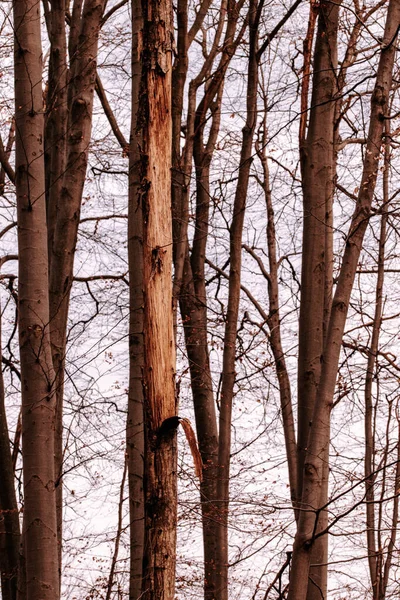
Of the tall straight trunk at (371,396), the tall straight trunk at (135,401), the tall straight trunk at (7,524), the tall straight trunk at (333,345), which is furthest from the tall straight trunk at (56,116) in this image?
the tall straight trunk at (371,396)

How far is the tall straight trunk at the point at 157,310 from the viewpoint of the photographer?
14.3 ft

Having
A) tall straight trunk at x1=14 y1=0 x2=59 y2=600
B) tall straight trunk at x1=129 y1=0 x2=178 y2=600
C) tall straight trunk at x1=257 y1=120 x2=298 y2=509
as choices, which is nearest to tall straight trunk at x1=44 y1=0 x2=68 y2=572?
tall straight trunk at x1=14 y1=0 x2=59 y2=600

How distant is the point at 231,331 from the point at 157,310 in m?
3.38

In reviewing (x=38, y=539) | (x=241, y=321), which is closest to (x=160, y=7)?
(x=38, y=539)

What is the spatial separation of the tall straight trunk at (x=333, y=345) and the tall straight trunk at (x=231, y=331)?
2.11 m

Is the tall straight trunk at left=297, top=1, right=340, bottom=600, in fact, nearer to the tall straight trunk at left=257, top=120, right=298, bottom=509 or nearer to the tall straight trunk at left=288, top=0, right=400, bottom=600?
the tall straight trunk at left=288, top=0, right=400, bottom=600

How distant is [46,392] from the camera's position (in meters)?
4.88

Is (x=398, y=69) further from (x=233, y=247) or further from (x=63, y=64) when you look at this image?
(x=63, y=64)

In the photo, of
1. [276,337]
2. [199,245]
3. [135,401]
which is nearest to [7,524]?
[135,401]

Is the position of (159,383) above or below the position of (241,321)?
below

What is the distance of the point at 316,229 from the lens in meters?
6.30

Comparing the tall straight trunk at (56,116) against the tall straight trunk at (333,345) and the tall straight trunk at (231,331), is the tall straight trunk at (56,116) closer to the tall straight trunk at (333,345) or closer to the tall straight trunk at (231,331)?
the tall straight trunk at (231,331)

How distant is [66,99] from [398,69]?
318 cm

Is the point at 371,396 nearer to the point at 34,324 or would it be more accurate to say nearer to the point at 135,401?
the point at 135,401
